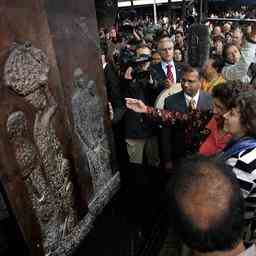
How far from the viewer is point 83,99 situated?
76.6 inches

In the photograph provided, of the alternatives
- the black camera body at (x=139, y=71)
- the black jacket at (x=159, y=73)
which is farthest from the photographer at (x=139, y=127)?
the black jacket at (x=159, y=73)

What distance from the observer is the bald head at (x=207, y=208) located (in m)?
0.79

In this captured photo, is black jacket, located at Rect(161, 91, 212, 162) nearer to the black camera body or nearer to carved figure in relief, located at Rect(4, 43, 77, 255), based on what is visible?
the black camera body

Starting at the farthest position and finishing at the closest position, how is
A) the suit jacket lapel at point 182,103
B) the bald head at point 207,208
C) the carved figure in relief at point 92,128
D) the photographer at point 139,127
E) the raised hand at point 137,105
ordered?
the photographer at point 139,127 → the suit jacket lapel at point 182,103 → the raised hand at point 137,105 → the carved figure in relief at point 92,128 → the bald head at point 207,208

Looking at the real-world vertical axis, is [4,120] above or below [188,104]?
above

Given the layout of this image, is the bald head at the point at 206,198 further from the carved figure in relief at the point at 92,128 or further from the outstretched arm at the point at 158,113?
the outstretched arm at the point at 158,113

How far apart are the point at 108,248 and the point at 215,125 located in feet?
3.63

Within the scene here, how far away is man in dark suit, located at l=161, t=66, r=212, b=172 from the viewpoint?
2.35 meters

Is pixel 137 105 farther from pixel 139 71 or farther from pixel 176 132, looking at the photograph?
pixel 139 71

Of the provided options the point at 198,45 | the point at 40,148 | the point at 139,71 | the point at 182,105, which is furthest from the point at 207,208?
the point at 198,45

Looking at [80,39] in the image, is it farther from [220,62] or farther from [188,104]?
[220,62]

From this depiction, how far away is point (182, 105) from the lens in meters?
2.39

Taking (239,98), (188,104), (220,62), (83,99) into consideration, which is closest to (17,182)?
(83,99)

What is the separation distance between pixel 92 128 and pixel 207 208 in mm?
1387
